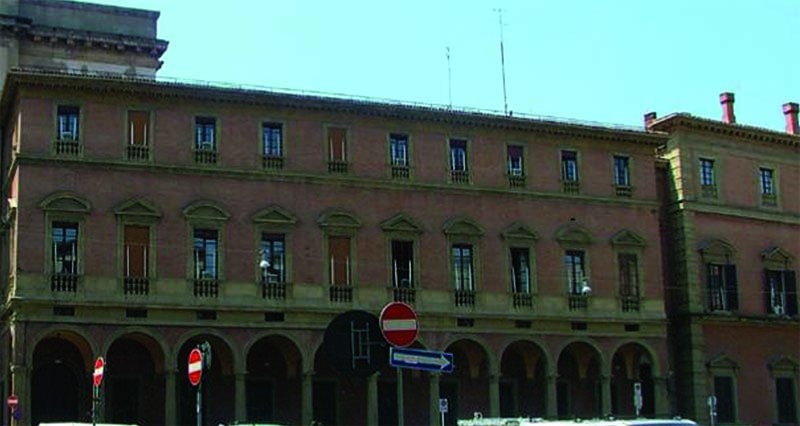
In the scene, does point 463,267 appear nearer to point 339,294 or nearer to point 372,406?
point 339,294

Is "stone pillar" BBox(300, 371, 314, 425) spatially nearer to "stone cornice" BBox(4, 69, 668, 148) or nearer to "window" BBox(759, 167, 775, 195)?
"stone cornice" BBox(4, 69, 668, 148)

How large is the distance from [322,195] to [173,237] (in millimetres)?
6008

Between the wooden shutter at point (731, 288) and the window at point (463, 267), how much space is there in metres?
13.6

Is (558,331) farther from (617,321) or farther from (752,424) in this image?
(752,424)

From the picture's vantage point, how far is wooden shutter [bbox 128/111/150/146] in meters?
42.1

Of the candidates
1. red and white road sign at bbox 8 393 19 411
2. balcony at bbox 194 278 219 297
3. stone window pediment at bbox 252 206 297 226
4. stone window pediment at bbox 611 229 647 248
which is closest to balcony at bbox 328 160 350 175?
stone window pediment at bbox 252 206 297 226

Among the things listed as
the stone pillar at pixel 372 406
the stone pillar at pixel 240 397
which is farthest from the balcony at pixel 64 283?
the stone pillar at pixel 372 406

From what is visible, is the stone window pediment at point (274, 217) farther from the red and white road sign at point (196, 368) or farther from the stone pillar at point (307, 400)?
the red and white road sign at point (196, 368)

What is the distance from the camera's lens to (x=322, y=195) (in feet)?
147

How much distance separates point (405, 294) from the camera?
4538cm

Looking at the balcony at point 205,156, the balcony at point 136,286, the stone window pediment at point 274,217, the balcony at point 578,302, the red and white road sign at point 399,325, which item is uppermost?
the balcony at point 205,156

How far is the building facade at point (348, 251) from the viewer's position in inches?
1612

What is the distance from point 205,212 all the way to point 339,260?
17.8ft

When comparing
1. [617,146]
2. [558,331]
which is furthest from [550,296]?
[617,146]
